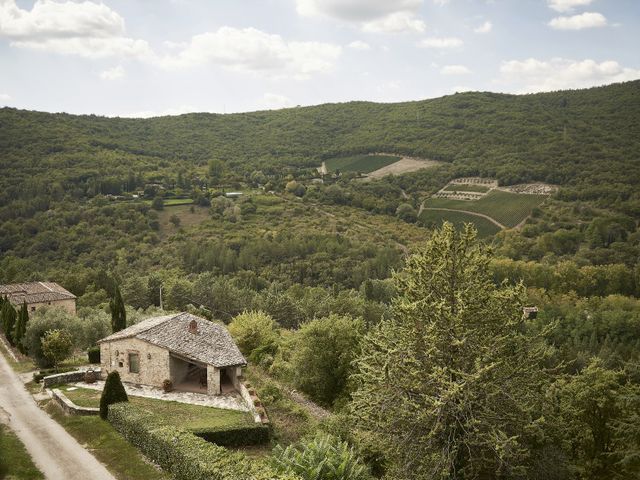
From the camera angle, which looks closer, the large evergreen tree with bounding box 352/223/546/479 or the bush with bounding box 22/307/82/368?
the large evergreen tree with bounding box 352/223/546/479

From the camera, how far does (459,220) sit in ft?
411

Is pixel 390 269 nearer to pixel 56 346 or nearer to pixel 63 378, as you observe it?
pixel 63 378

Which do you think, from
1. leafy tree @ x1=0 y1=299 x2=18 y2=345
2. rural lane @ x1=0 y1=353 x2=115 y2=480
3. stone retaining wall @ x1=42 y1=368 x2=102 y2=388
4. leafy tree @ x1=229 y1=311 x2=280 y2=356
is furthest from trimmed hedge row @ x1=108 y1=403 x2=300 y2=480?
leafy tree @ x1=0 y1=299 x2=18 y2=345

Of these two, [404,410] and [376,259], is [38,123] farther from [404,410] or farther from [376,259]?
[404,410]

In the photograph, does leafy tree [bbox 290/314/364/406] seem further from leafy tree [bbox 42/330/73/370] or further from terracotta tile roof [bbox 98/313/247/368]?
leafy tree [bbox 42/330/73/370]

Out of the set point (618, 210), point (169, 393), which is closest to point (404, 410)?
point (169, 393)

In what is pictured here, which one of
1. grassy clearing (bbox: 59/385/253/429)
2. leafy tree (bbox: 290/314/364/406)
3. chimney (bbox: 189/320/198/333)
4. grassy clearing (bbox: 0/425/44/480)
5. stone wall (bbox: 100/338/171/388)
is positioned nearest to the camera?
grassy clearing (bbox: 0/425/44/480)

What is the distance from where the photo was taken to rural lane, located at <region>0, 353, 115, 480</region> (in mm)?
20172

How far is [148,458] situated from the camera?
21.1 metres

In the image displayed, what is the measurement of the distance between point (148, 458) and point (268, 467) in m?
7.02

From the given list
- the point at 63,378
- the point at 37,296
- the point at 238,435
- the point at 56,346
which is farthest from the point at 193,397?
the point at 37,296

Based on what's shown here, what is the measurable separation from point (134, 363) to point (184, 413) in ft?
24.3

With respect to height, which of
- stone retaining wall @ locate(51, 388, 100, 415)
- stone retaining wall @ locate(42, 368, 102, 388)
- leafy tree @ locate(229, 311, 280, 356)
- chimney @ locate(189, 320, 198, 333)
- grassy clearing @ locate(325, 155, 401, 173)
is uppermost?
grassy clearing @ locate(325, 155, 401, 173)

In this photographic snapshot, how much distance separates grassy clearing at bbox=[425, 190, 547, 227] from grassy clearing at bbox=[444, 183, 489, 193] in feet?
13.0
